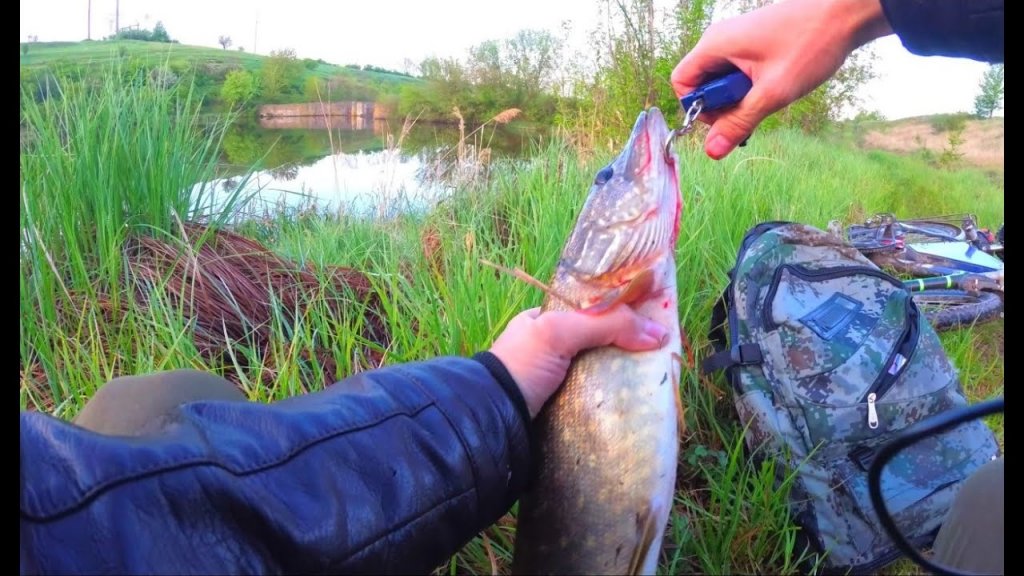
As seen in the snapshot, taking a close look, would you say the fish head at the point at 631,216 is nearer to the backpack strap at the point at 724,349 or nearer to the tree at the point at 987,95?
the backpack strap at the point at 724,349

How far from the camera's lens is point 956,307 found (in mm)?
4188

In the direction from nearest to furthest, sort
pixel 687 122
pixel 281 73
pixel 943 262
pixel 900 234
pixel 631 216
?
pixel 631 216 → pixel 687 122 → pixel 943 262 → pixel 900 234 → pixel 281 73

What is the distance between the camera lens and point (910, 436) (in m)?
1.04

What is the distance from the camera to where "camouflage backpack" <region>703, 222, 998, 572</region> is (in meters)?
2.18

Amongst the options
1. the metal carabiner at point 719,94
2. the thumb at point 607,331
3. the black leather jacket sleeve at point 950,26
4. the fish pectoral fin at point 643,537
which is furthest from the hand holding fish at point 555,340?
the black leather jacket sleeve at point 950,26

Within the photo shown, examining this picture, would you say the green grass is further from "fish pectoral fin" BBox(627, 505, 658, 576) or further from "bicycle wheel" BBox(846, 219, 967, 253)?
"bicycle wheel" BBox(846, 219, 967, 253)

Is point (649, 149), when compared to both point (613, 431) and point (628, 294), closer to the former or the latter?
point (628, 294)

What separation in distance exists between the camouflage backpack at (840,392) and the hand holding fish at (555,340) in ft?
2.71

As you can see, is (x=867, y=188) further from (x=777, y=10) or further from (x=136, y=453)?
(x=136, y=453)

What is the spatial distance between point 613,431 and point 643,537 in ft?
0.85

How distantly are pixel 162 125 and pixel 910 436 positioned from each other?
3630 mm

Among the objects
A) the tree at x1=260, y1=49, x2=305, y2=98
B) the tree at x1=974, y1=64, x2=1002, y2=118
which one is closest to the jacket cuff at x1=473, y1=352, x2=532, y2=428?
the tree at x1=974, y1=64, x2=1002, y2=118

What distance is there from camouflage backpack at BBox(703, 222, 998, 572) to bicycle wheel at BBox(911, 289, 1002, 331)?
160cm

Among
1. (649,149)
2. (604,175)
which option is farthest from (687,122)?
(604,175)
